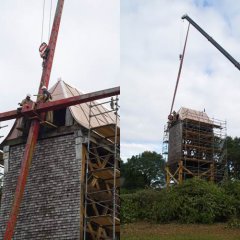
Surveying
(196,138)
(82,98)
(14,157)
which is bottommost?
(196,138)

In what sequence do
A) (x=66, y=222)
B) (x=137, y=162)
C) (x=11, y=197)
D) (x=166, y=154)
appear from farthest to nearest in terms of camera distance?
(x=11, y=197), (x=66, y=222), (x=166, y=154), (x=137, y=162)

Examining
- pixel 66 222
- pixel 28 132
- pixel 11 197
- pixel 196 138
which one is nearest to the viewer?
pixel 196 138

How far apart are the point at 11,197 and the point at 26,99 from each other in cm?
257

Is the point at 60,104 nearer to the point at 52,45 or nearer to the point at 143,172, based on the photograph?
the point at 52,45

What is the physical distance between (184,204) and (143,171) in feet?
7.24

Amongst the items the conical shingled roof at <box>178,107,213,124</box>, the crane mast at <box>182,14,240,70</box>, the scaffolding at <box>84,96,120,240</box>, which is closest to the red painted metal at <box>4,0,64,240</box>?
the scaffolding at <box>84,96,120,240</box>

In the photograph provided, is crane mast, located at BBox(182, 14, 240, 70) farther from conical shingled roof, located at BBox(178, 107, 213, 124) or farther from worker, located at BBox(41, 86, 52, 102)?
worker, located at BBox(41, 86, 52, 102)

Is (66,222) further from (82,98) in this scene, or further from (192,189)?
(192,189)

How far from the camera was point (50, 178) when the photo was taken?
392 inches

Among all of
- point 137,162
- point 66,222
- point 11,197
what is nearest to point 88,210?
point 66,222

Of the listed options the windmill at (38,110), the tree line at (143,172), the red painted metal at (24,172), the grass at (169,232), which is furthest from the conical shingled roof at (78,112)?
the tree line at (143,172)

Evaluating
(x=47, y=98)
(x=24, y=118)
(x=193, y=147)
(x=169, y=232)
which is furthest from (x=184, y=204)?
(x=24, y=118)

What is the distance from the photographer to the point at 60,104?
35.1 feet

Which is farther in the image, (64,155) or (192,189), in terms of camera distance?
(64,155)
